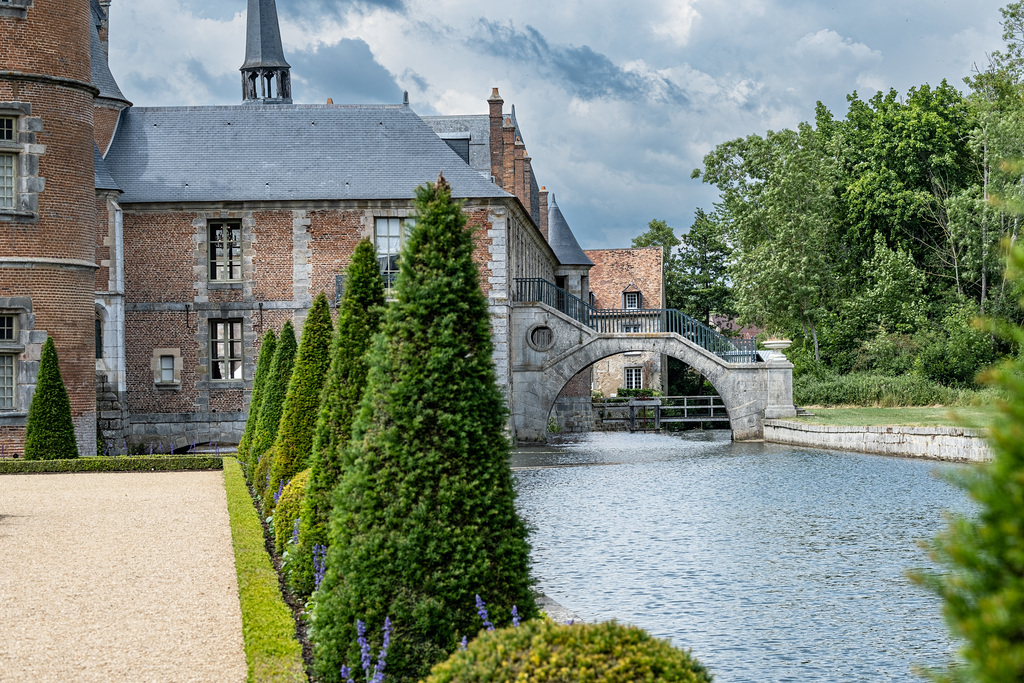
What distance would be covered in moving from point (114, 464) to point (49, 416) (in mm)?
1381

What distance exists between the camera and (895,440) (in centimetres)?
2047

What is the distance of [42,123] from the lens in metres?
18.1

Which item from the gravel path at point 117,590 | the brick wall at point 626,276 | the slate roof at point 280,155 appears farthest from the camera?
the brick wall at point 626,276

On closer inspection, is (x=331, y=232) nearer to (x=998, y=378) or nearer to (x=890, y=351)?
(x=890, y=351)

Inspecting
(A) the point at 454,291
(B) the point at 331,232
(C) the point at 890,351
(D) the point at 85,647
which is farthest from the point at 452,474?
(C) the point at 890,351

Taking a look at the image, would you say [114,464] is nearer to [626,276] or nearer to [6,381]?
[6,381]

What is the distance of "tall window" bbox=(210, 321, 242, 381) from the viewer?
24875 millimetres

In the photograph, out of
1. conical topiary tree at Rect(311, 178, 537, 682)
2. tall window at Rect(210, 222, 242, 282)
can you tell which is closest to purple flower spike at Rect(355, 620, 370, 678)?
conical topiary tree at Rect(311, 178, 537, 682)

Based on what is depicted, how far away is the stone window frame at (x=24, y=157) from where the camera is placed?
17.9 meters

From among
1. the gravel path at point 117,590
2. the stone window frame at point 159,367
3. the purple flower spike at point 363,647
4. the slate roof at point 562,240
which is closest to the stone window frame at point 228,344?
the stone window frame at point 159,367

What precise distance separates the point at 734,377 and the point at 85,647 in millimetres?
21543

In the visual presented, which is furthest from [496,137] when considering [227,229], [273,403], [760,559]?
[760,559]

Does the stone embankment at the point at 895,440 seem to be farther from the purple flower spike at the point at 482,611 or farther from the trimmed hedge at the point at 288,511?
the purple flower spike at the point at 482,611

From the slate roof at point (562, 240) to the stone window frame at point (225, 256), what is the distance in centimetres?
1790
